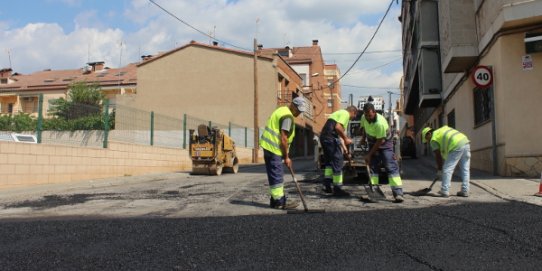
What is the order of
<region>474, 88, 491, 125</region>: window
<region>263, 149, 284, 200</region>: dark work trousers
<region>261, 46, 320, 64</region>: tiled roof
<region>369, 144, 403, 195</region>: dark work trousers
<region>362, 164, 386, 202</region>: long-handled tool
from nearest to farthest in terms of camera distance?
1. <region>263, 149, 284, 200</region>: dark work trousers
2. <region>369, 144, 403, 195</region>: dark work trousers
3. <region>362, 164, 386, 202</region>: long-handled tool
4. <region>474, 88, 491, 125</region>: window
5. <region>261, 46, 320, 64</region>: tiled roof

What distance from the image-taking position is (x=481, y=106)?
1400 centimetres

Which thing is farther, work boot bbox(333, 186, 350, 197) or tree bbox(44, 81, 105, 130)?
tree bbox(44, 81, 105, 130)

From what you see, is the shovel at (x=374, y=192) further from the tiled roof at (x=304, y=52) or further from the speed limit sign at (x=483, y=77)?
the tiled roof at (x=304, y=52)

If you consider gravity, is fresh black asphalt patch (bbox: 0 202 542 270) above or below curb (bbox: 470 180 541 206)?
below

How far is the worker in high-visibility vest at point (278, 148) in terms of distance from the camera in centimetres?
689

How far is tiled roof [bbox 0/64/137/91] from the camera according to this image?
1806 inches

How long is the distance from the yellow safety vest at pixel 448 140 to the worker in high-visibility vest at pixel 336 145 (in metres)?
1.55

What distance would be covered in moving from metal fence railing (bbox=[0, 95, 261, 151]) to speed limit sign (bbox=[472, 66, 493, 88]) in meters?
11.1

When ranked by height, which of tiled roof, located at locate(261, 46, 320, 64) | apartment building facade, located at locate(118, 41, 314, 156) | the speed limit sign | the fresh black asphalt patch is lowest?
the fresh black asphalt patch

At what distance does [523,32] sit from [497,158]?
3.11 metres

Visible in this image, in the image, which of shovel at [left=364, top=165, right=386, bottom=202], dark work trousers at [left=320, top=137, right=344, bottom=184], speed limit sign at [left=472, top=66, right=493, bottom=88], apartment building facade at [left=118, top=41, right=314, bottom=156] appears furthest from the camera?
apartment building facade at [left=118, top=41, right=314, bottom=156]

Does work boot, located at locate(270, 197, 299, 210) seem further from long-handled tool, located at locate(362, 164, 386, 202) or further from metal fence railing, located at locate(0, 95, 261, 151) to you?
metal fence railing, located at locate(0, 95, 261, 151)

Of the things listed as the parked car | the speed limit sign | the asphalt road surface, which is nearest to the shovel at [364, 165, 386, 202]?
the asphalt road surface

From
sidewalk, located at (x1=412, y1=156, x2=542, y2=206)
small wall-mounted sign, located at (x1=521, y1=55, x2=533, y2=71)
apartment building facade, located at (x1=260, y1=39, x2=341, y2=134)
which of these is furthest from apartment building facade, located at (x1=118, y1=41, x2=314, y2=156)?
sidewalk, located at (x1=412, y1=156, x2=542, y2=206)
